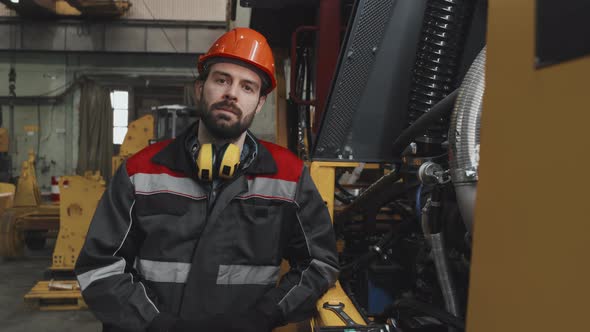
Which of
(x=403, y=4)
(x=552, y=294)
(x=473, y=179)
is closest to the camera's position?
(x=552, y=294)

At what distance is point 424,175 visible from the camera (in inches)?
62.0

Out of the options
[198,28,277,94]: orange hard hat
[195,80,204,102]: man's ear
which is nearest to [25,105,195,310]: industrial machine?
[195,80,204,102]: man's ear

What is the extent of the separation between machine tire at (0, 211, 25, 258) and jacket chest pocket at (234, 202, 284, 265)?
17.6ft

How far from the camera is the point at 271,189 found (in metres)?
1.75

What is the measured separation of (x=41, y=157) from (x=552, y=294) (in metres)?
13.4

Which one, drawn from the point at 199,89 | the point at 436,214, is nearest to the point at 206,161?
the point at 199,89

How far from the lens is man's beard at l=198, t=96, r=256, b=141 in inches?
68.9

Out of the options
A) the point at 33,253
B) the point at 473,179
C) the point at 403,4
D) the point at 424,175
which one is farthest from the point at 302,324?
the point at 33,253

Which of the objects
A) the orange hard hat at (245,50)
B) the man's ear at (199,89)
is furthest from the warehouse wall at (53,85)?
the orange hard hat at (245,50)

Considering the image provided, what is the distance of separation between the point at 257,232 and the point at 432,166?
0.68 meters

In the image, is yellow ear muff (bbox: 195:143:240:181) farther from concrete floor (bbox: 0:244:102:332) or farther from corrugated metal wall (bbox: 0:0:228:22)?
corrugated metal wall (bbox: 0:0:228:22)

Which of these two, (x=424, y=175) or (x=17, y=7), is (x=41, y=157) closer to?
(x=17, y=7)

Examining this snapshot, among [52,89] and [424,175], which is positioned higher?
[52,89]

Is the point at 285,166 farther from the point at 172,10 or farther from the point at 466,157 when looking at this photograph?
the point at 172,10
